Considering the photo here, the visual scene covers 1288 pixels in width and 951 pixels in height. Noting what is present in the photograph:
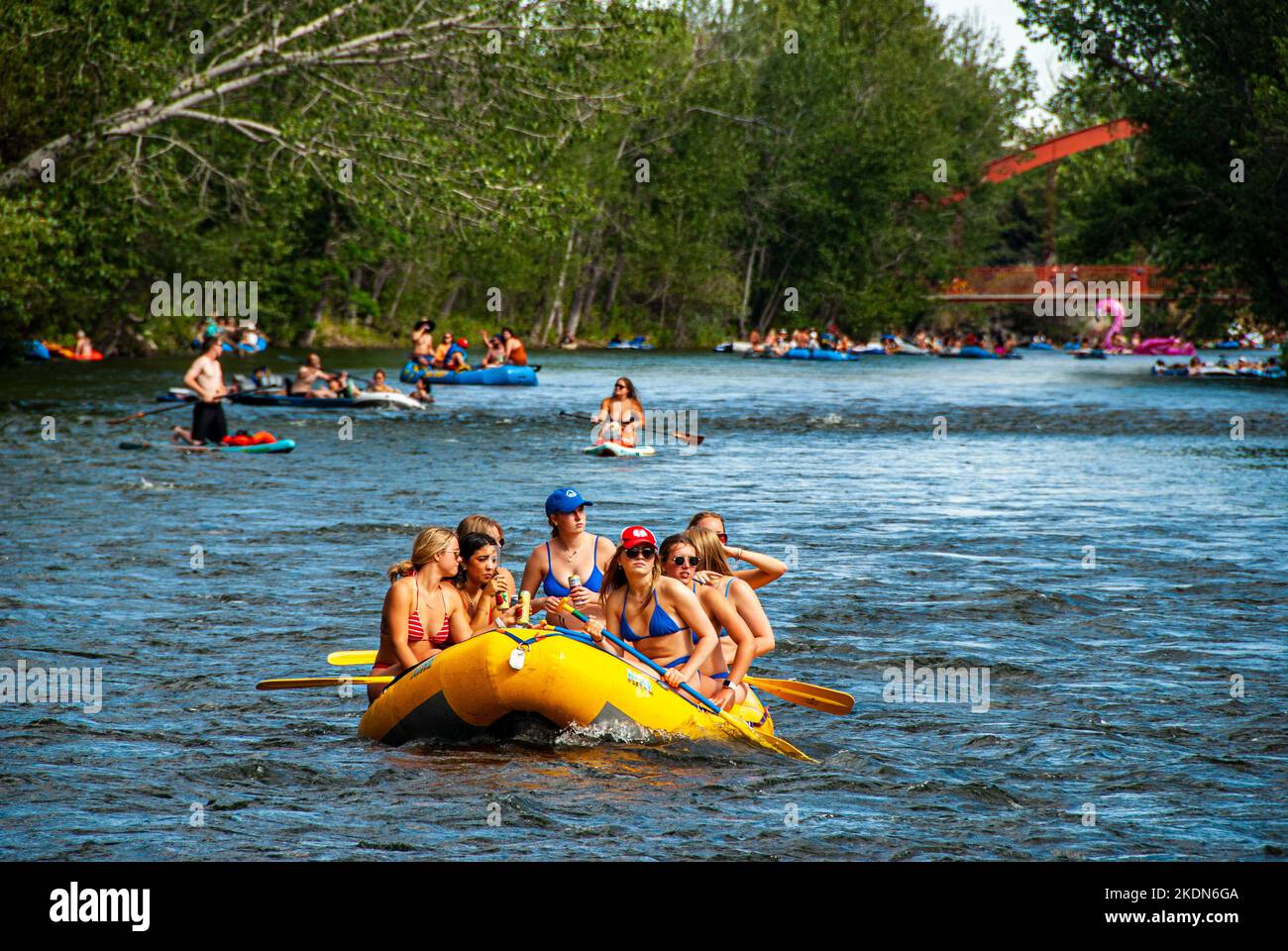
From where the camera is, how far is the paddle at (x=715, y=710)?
8.74 meters

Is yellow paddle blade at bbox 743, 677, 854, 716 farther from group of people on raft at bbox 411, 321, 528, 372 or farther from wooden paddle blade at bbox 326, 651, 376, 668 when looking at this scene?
group of people on raft at bbox 411, 321, 528, 372

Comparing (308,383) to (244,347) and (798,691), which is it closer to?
(798,691)

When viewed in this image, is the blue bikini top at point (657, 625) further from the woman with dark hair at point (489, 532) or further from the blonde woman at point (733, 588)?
the woman with dark hair at point (489, 532)

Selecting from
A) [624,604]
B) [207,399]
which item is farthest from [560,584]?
[207,399]

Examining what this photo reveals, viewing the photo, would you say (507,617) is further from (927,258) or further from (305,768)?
(927,258)

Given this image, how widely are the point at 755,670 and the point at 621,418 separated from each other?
1474cm

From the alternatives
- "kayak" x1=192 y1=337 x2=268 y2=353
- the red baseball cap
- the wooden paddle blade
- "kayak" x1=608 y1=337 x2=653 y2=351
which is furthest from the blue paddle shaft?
"kayak" x1=608 y1=337 x2=653 y2=351

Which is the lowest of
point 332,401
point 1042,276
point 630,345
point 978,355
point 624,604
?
point 624,604

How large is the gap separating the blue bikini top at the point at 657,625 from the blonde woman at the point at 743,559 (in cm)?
32

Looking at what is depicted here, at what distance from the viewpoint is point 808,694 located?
10109 mm
